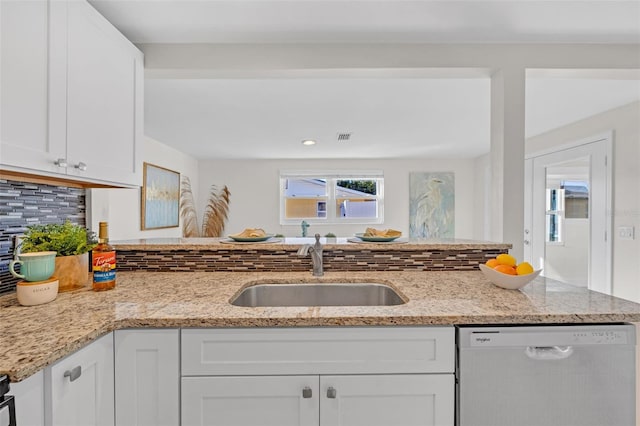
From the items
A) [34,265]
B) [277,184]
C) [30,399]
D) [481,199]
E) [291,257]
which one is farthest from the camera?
[277,184]

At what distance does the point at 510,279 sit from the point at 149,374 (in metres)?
1.40

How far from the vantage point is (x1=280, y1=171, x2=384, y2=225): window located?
5.61 metres

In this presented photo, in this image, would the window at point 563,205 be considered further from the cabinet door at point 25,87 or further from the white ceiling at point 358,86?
the cabinet door at point 25,87

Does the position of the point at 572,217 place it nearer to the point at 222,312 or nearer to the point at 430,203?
the point at 430,203

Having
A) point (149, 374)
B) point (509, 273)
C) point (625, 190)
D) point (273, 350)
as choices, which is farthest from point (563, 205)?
point (149, 374)

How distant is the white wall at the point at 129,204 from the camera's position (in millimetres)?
1837

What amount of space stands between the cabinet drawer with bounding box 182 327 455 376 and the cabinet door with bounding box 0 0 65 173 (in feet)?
2.53

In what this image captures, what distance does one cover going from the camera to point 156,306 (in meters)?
1.11

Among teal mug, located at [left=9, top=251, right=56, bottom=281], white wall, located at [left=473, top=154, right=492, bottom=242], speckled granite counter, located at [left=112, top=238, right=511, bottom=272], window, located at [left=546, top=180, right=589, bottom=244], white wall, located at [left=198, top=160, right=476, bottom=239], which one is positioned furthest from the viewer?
white wall, located at [left=198, top=160, right=476, bottom=239]

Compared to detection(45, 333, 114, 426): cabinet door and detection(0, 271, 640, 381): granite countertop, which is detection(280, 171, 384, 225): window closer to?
detection(0, 271, 640, 381): granite countertop

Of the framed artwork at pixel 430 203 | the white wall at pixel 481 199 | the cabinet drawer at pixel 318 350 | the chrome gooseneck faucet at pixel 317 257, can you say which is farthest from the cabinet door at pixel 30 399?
the white wall at pixel 481 199

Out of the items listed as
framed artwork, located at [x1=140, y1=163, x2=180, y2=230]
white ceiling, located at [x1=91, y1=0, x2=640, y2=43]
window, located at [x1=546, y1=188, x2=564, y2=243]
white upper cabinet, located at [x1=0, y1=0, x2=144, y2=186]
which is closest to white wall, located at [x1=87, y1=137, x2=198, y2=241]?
framed artwork, located at [x1=140, y1=163, x2=180, y2=230]

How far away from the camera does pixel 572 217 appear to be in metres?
3.46

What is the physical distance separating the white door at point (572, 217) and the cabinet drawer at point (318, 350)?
10.2ft
